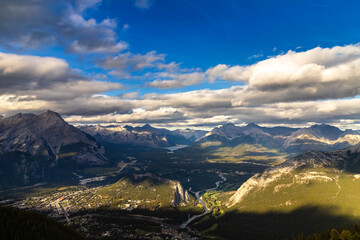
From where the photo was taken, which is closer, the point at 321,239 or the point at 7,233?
the point at 7,233

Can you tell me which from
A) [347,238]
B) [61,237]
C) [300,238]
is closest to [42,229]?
[61,237]

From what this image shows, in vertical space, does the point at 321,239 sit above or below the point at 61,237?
below

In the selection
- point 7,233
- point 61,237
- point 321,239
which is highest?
point 7,233

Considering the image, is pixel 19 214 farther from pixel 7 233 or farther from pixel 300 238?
pixel 300 238

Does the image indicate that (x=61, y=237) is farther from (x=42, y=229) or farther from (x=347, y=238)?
(x=347, y=238)

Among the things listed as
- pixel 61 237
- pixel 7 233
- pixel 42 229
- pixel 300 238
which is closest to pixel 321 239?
pixel 300 238

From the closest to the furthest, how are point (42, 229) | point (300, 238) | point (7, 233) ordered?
point (7, 233) < point (42, 229) < point (300, 238)

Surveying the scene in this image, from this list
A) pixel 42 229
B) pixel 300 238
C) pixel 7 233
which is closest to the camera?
pixel 7 233
